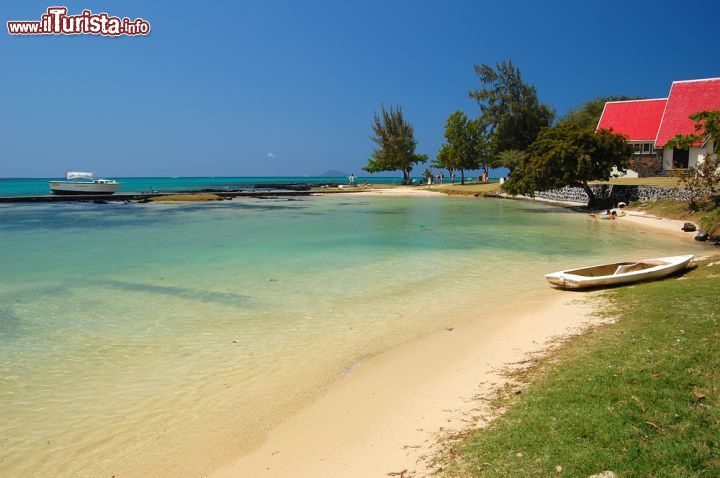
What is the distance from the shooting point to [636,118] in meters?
48.2

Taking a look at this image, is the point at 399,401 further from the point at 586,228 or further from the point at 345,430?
the point at 586,228

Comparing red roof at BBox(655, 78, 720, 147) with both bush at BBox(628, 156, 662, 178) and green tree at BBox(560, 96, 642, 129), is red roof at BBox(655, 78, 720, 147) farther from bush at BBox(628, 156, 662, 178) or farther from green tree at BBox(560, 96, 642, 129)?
green tree at BBox(560, 96, 642, 129)

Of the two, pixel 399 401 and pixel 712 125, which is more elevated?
pixel 712 125

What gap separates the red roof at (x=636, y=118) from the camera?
1823 inches

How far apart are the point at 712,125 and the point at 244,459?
27858mm

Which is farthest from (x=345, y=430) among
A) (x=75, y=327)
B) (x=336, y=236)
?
(x=336, y=236)

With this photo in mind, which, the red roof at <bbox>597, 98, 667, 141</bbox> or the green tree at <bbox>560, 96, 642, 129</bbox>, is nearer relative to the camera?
the red roof at <bbox>597, 98, 667, 141</bbox>

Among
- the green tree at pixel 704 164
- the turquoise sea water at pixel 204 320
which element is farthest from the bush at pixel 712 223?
the green tree at pixel 704 164

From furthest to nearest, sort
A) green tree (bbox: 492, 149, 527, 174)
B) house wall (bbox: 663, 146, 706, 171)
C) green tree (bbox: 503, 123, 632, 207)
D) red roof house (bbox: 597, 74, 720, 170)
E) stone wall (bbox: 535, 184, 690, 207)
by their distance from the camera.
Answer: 1. green tree (bbox: 492, 149, 527, 174)
2. red roof house (bbox: 597, 74, 720, 170)
3. house wall (bbox: 663, 146, 706, 171)
4. green tree (bbox: 503, 123, 632, 207)
5. stone wall (bbox: 535, 184, 690, 207)

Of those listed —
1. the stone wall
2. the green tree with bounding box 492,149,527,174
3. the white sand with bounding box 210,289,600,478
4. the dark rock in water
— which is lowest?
the white sand with bounding box 210,289,600,478

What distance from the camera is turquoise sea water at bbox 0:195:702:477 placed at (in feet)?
18.6

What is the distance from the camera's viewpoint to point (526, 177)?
121ft

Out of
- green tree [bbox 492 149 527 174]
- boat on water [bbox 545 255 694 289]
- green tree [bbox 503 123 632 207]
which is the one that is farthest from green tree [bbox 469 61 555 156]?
boat on water [bbox 545 255 694 289]

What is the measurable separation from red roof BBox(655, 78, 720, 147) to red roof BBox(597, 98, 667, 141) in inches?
110
